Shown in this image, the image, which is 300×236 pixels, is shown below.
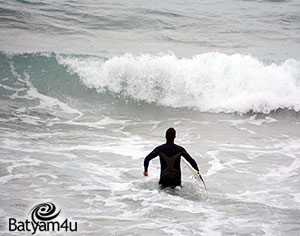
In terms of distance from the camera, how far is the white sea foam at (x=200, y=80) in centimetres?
1449

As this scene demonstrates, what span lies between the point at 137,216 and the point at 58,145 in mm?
4727

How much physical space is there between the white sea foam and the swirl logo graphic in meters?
9.06

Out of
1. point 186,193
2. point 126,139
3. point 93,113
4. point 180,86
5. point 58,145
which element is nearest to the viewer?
point 186,193

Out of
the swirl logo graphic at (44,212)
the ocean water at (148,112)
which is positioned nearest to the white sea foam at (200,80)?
the ocean water at (148,112)

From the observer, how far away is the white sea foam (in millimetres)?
14492

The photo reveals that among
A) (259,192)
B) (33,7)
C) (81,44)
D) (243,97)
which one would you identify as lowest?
(259,192)

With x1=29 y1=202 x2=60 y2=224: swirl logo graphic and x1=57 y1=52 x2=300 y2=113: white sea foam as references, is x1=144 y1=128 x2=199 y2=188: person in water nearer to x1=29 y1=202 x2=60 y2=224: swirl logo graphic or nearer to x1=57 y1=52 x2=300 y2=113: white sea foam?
x1=29 y1=202 x2=60 y2=224: swirl logo graphic

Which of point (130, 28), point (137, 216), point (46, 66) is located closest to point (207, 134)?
point (137, 216)

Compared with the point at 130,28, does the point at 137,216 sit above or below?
below

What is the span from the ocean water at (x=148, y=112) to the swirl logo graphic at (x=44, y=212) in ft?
0.39

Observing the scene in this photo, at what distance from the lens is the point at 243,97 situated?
1458 cm

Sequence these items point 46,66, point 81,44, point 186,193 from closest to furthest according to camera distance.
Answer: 1. point 186,193
2. point 46,66
3. point 81,44

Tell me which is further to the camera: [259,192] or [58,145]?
[58,145]

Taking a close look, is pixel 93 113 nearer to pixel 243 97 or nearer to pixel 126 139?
pixel 126 139
